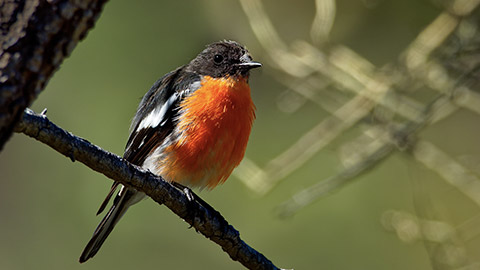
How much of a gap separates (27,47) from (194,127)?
10.4 ft

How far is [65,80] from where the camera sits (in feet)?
29.0

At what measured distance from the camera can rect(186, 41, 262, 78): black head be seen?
5559mm

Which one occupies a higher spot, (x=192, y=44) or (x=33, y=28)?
(x=192, y=44)

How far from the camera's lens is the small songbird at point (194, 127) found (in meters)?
4.99

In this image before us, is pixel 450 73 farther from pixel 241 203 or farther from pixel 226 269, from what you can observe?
pixel 226 269

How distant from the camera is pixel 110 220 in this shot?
17.7 ft

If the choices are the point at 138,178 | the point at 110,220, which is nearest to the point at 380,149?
the point at 110,220

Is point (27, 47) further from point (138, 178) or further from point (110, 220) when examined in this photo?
point (110, 220)

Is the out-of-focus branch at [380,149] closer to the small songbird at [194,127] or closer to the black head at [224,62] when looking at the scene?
the small songbird at [194,127]

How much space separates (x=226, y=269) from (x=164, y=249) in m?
0.82

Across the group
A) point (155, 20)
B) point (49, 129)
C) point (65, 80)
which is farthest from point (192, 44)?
point (49, 129)

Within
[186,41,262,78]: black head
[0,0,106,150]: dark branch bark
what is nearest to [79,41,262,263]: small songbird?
[186,41,262,78]: black head

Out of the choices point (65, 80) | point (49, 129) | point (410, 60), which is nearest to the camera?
point (49, 129)

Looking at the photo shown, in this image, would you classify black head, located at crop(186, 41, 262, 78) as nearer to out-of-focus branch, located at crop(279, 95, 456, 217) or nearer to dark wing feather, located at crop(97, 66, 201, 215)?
dark wing feather, located at crop(97, 66, 201, 215)
